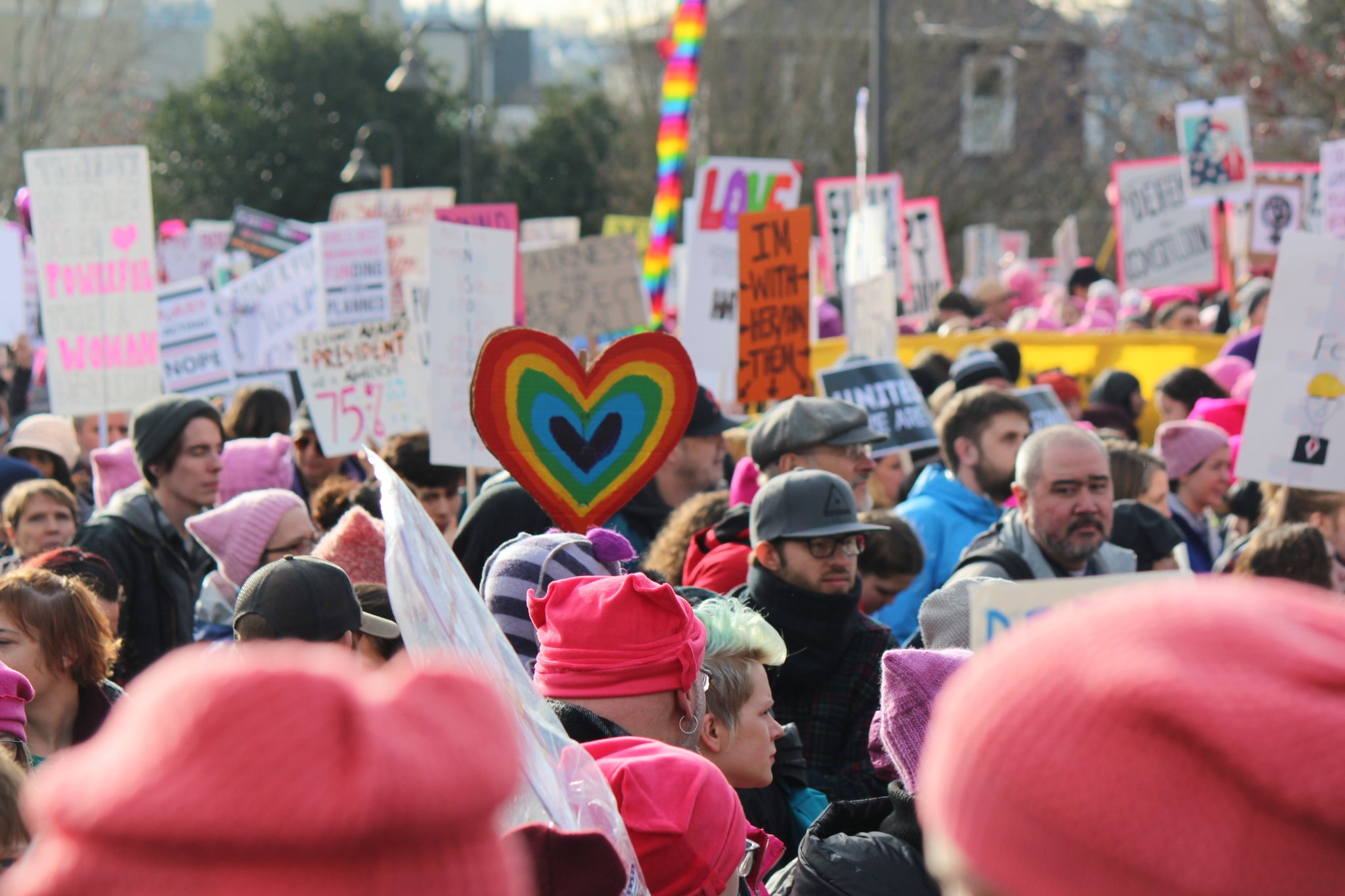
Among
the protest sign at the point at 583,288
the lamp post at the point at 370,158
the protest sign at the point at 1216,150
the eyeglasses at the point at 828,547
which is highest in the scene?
the lamp post at the point at 370,158

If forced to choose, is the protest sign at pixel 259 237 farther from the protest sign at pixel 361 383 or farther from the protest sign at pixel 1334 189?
the protest sign at pixel 1334 189

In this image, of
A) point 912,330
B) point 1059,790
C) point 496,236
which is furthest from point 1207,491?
point 912,330

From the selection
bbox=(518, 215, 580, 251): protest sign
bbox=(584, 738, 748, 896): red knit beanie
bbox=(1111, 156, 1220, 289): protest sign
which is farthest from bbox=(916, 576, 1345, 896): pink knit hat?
bbox=(518, 215, 580, 251): protest sign

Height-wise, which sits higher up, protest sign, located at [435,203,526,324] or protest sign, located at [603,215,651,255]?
protest sign, located at [603,215,651,255]

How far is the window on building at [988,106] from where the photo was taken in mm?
31922

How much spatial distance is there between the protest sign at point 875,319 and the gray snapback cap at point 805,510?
4196 mm

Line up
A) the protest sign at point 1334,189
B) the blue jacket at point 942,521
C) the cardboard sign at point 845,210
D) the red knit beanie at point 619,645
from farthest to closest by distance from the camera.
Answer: the cardboard sign at point 845,210 → the protest sign at point 1334,189 → the blue jacket at point 942,521 → the red knit beanie at point 619,645

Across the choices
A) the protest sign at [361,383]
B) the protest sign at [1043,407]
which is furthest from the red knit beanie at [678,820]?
the protest sign at [1043,407]

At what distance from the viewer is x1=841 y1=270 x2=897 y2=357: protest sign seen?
8125 millimetres

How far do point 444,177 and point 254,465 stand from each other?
89.2 feet

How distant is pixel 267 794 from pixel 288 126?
32693 mm

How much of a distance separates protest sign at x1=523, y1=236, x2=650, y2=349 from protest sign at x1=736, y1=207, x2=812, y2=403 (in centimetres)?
101

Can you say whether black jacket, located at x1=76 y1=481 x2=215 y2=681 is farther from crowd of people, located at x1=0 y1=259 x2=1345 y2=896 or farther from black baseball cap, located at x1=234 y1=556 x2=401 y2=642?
black baseball cap, located at x1=234 y1=556 x2=401 y2=642

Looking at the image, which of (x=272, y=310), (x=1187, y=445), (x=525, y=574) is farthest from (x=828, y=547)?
(x=272, y=310)
